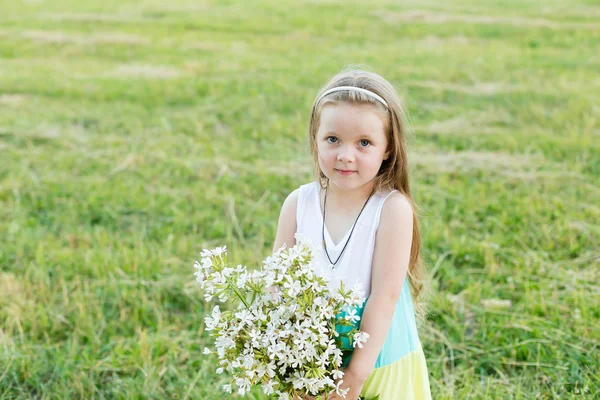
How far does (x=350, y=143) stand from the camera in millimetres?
1903

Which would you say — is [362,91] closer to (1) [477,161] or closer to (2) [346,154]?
(2) [346,154]

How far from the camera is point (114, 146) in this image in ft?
18.9

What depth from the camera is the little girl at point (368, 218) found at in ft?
6.23

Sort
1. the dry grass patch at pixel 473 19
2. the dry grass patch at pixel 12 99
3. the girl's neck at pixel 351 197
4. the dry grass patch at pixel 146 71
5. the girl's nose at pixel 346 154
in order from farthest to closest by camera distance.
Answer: the dry grass patch at pixel 473 19 < the dry grass patch at pixel 146 71 < the dry grass patch at pixel 12 99 < the girl's neck at pixel 351 197 < the girl's nose at pixel 346 154

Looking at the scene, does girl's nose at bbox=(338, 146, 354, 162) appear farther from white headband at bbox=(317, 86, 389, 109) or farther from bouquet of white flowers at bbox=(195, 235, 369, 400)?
bouquet of white flowers at bbox=(195, 235, 369, 400)

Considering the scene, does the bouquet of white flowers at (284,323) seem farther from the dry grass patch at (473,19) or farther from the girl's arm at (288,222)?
the dry grass patch at (473,19)

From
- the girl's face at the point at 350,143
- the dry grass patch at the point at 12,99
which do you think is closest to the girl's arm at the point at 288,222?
the girl's face at the point at 350,143

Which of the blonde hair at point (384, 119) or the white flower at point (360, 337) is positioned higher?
the blonde hair at point (384, 119)

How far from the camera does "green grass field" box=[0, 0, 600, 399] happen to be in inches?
120

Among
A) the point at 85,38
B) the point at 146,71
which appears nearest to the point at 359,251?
the point at 146,71

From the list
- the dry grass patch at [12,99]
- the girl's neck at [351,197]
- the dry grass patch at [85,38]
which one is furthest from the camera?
the dry grass patch at [85,38]

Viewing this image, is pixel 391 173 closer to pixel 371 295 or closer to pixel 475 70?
pixel 371 295

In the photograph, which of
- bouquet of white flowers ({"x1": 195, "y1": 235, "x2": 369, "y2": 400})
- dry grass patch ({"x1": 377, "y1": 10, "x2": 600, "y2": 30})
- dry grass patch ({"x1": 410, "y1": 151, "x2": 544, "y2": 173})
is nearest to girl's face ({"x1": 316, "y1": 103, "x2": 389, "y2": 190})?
bouquet of white flowers ({"x1": 195, "y1": 235, "x2": 369, "y2": 400})

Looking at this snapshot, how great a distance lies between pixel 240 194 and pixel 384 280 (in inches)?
117
